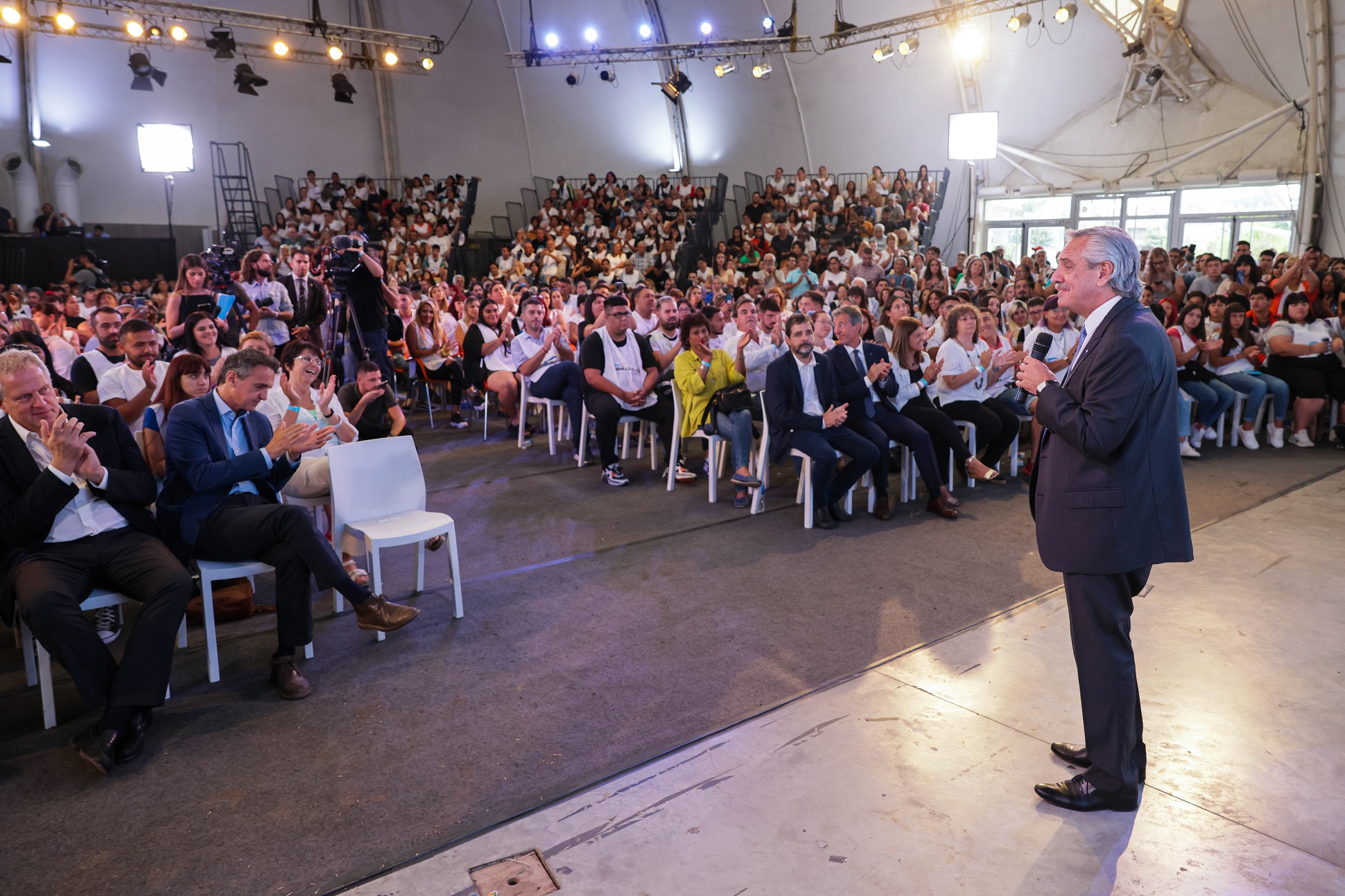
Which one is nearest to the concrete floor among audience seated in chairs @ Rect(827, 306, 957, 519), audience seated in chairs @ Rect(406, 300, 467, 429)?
audience seated in chairs @ Rect(827, 306, 957, 519)

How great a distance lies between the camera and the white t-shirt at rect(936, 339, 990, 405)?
5500 mm

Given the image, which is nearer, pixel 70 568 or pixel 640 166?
pixel 70 568

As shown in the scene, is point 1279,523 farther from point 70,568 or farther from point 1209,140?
point 1209,140

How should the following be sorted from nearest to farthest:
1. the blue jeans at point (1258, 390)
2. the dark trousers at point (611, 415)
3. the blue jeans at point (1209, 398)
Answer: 1. the dark trousers at point (611, 415)
2. the blue jeans at point (1209, 398)
3. the blue jeans at point (1258, 390)

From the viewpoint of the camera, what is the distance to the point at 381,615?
3203 millimetres

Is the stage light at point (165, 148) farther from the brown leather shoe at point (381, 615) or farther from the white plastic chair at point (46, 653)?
the brown leather shoe at point (381, 615)

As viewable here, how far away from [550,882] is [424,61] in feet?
52.9

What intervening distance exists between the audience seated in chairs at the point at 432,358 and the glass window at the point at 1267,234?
36.1ft

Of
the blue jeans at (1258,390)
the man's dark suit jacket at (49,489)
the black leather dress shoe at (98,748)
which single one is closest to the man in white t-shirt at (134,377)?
the man's dark suit jacket at (49,489)

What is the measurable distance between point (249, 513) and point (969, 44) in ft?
49.1

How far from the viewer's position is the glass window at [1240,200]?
458 inches

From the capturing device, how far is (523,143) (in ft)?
59.0

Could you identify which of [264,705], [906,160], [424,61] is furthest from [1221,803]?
[424,61]

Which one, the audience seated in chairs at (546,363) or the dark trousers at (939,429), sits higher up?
the audience seated in chairs at (546,363)
